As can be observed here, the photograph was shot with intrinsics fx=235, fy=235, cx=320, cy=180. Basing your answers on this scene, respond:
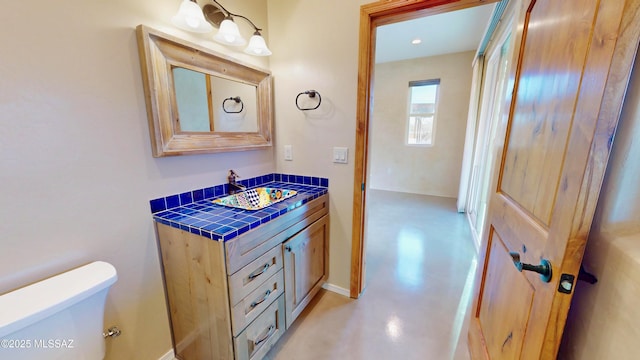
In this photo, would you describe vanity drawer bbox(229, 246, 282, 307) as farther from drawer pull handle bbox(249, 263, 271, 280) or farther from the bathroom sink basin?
the bathroom sink basin

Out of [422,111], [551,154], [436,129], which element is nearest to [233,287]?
[551,154]

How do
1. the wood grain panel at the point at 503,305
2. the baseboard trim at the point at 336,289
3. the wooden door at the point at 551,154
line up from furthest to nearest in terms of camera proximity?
the baseboard trim at the point at 336,289, the wood grain panel at the point at 503,305, the wooden door at the point at 551,154

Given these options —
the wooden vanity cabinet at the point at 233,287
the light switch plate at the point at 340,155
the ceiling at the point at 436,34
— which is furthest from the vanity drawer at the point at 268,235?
the ceiling at the point at 436,34

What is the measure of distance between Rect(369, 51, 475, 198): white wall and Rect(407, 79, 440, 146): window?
92 mm

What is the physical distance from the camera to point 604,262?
60cm

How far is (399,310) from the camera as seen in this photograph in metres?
1.79

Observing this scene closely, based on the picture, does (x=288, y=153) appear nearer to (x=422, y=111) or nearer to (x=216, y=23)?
(x=216, y=23)

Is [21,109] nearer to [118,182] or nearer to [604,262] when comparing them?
[118,182]

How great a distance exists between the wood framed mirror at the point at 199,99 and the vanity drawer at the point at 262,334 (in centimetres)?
101

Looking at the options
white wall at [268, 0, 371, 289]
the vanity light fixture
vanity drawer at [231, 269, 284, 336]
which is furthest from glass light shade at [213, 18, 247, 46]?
vanity drawer at [231, 269, 284, 336]

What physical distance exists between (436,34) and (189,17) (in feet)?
11.5

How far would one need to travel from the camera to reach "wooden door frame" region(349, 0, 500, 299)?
1376 millimetres

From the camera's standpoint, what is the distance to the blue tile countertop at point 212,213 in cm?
108

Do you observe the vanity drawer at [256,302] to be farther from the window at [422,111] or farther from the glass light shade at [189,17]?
the window at [422,111]
